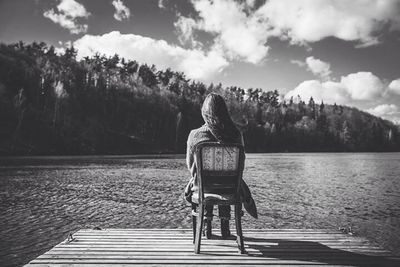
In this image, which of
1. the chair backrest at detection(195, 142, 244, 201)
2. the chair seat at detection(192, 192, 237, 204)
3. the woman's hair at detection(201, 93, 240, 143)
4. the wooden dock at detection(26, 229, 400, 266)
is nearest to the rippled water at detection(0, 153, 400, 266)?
the wooden dock at detection(26, 229, 400, 266)

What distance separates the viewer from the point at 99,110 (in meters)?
125

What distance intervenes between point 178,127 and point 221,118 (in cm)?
12412

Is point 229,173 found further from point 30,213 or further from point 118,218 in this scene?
point 30,213

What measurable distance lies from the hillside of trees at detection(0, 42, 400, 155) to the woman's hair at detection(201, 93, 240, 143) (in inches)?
3114

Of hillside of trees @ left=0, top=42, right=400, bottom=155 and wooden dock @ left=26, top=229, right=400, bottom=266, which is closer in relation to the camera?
wooden dock @ left=26, top=229, right=400, bottom=266

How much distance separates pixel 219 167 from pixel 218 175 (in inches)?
5.5

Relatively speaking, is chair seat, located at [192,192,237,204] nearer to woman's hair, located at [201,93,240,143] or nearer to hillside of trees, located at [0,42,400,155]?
woman's hair, located at [201,93,240,143]

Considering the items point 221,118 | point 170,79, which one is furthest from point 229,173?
point 170,79

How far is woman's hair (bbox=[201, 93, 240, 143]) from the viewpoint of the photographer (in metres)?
5.36

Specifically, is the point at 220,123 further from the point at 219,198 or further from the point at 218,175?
the point at 219,198

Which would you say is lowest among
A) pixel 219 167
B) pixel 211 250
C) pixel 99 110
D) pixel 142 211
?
pixel 142 211

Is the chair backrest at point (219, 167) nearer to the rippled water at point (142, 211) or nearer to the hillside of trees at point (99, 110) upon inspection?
the rippled water at point (142, 211)

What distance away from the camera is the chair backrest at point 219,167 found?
202 inches

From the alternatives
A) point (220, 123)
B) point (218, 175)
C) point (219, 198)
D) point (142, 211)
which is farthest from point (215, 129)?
point (142, 211)
